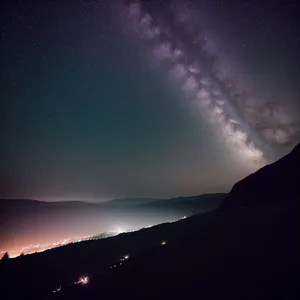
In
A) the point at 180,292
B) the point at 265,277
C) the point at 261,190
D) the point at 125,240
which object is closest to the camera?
the point at 265,277

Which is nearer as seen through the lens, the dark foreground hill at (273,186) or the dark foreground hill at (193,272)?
the dark foreground hill at (193,272)

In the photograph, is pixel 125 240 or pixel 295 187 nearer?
pixel 125 240

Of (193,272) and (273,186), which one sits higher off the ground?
(273,186)

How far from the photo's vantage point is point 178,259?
1684 centimetres

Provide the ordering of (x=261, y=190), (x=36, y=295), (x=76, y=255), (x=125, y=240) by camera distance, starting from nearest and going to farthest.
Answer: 1. (x=36, y=295)
2. (x=76, y=255)
3. (x=125, y=240)
4. (x=261, y=190)

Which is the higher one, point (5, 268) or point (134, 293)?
point (5, 268)

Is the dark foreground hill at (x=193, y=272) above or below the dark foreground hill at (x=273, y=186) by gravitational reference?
below

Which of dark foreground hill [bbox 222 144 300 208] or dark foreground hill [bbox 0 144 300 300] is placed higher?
dark foreground hill [bbox 222 144 300 208]

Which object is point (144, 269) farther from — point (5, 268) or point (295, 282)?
point (5, 268)

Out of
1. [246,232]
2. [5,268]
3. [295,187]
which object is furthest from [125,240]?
[295,187]

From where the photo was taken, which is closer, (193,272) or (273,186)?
(193,272)

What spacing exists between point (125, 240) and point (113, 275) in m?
18.4

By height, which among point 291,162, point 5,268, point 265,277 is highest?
point 291,162

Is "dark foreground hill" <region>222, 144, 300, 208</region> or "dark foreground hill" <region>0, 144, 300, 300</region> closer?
"dark foreground hill" <region>0, 144, 300, 300</region>
